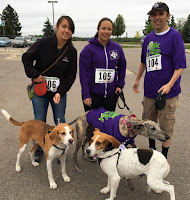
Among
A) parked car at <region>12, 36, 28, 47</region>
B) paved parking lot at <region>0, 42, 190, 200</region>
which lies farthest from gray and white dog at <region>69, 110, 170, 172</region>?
parked car at <region>12, 36, 28, 47</region>

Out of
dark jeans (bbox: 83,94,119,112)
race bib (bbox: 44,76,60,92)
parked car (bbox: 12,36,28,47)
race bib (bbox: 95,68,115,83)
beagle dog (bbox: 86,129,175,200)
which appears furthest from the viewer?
parked car (bbox: 12,36,28,47)

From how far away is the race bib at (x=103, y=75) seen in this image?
3348 mm

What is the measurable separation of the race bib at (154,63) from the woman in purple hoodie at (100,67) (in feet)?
1.84

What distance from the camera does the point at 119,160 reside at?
266 centimetres

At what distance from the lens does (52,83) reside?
10.7 ft

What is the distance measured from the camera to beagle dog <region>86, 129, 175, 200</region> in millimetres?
2477

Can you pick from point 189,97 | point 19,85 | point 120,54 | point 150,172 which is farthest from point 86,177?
point 19,85

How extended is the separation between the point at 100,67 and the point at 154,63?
892 millimetres

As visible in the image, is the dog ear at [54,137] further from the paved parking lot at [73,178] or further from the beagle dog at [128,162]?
the paved parking lot at [73,178]

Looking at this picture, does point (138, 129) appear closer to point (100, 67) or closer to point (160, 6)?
point (100, 67)

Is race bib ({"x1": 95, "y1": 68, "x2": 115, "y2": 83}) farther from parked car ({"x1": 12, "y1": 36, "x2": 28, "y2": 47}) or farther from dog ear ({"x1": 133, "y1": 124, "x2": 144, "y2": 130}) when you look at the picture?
parked car ({"x1": 12, "y1": 36, "x2": 28, "y2": 47})

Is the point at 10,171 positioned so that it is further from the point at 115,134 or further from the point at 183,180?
the point at 183,180

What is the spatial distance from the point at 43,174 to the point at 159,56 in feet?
8.95

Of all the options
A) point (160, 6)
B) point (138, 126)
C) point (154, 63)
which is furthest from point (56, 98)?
point (160, 6)
